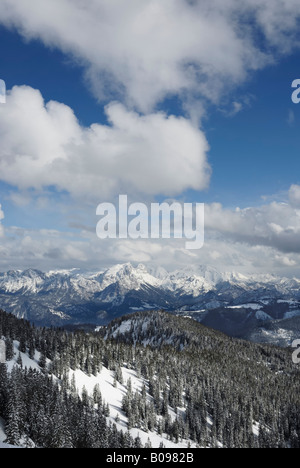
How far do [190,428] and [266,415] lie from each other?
215 ft

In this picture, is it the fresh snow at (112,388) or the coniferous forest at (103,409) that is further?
the fresh snow at (112,388)

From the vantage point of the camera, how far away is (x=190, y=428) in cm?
15525

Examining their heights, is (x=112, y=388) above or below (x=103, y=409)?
below

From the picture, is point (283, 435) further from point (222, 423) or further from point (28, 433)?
point (28, 433)

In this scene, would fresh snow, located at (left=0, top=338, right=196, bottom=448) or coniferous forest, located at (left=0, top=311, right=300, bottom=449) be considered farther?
fresh snow, located at (left=0, top=338, right=196, bottom=448)

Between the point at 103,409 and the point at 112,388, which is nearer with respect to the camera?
the point at 103,409

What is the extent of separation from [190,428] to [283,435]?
6001cm
